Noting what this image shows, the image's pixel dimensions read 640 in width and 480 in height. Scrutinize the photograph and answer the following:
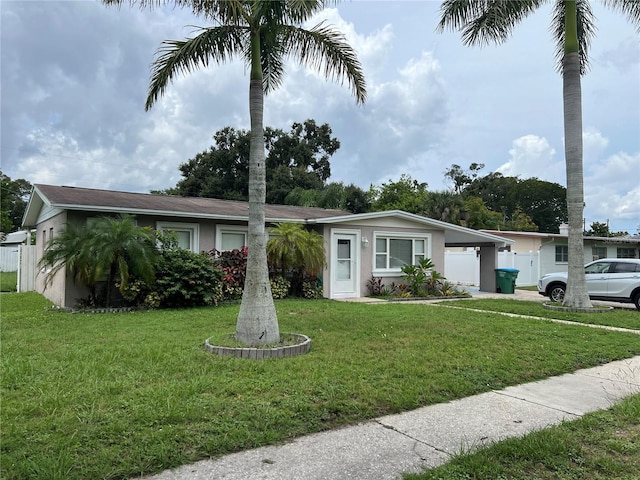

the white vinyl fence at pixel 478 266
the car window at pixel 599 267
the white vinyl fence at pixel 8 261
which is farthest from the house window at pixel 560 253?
the white vinyl fence at pixel 8 261

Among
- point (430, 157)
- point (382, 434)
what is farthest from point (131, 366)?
point (430, 157)

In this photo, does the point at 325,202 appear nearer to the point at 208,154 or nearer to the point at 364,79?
the point at 208,154

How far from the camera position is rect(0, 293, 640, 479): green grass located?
346 cm

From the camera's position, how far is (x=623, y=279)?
1313cm

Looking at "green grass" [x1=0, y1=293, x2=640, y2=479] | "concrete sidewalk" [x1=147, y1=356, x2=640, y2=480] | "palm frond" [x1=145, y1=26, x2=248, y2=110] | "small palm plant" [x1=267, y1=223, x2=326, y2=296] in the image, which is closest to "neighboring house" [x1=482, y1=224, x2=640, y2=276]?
"small palm plant" [x1=267, y1=223, x2=326, y2=296]

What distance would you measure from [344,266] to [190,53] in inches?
356

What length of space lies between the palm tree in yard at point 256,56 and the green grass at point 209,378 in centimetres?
101

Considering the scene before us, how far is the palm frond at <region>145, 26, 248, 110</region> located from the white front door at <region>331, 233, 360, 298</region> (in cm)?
783

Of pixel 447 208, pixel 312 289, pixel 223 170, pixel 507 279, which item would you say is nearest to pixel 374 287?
pixel 312 289

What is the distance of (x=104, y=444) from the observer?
3.43 meters

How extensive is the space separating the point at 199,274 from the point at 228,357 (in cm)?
559

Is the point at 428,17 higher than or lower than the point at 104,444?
higher

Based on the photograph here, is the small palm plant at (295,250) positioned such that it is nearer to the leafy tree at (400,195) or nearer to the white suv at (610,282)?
the white suv at (610,282)

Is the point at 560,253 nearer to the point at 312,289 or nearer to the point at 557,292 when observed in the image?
the point at 557,292
